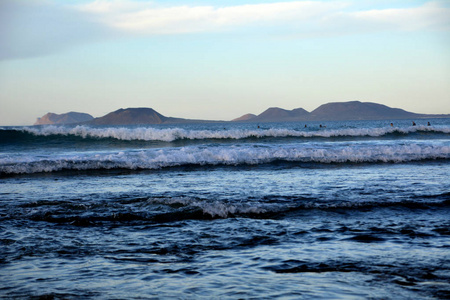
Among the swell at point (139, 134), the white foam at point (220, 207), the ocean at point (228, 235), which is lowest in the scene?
the ocean at point (228, 235)

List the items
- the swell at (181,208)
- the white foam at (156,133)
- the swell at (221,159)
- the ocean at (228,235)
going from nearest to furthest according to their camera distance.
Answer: the ocean at (228,235) → the swell at (181,208) → the swell at (221,159) → the white foam at (156,133)

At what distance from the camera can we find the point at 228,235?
5.84 metres

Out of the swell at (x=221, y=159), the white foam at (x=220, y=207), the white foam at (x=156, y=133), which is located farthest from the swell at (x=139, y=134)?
the white foam at (x=220, y=207)

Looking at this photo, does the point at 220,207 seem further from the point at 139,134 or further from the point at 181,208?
the point at 139,134

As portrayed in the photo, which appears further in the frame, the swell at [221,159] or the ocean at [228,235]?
the swell at [221,159]

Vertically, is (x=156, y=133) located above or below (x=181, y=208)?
above

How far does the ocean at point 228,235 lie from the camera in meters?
→ 3.89

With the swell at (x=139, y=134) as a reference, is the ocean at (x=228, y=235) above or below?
below

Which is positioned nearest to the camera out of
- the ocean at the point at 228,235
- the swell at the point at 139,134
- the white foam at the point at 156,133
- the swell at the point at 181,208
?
the ocean at the point at 228,235

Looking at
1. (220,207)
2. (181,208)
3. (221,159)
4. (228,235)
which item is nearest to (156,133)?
(221,159)

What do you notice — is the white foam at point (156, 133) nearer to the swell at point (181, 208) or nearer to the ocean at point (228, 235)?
the ocean at point (228, 235)

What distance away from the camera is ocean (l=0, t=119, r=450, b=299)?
3.89 m

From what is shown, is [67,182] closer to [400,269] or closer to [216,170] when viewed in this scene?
[216,170]

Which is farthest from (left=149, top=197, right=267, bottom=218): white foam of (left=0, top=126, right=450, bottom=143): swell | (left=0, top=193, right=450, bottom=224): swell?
(left=0, top=126, right=450, bottom=143): swell
